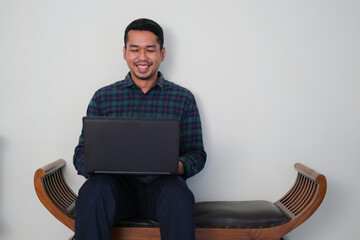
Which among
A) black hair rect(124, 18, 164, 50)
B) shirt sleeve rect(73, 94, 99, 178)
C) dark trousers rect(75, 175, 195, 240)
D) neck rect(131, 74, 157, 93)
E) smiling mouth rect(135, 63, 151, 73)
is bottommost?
dark trousers rect(75, 175, 195, 240)

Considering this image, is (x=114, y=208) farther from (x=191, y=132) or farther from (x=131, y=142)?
(x=191, y=132)

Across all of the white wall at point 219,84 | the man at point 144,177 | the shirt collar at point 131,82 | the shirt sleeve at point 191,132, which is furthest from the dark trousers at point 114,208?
the white wall at point 219,84

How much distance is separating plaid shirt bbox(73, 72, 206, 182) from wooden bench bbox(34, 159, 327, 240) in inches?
12.2

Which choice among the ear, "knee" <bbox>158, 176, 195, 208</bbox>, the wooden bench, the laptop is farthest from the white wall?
the laptop

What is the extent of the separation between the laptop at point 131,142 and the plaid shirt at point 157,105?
55cm

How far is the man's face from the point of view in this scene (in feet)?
6.64

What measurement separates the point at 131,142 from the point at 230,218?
0.71 m

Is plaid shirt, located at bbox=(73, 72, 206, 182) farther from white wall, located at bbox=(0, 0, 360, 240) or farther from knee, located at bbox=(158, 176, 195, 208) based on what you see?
knee, located at bbox=(158, 176, 195, 208)

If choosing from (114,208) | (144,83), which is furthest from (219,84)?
(114,208)

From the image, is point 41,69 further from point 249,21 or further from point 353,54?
point 353,54

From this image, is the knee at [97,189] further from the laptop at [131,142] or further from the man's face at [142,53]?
the man's face at [142,53]

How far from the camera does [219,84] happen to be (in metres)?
2.29

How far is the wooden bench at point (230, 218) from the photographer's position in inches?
71.0

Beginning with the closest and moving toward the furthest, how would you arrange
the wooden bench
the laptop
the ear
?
the laptop
the wooden bench
the ear
